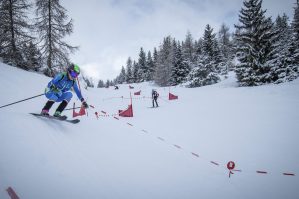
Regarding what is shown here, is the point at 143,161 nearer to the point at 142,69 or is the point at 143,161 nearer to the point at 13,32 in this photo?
the point at 13,32

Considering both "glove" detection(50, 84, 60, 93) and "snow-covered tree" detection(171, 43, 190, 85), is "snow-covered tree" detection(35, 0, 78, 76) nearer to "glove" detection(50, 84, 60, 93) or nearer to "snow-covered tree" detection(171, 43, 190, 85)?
"glove" detection(50, 84, 60, 93)

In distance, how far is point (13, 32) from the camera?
17.8 metres

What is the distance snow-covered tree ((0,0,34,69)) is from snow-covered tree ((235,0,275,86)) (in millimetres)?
24080

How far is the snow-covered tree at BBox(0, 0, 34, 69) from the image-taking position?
1720cm

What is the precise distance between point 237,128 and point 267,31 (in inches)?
673

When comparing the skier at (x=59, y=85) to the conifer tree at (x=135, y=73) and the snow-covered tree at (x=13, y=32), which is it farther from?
the conifer tree at (x=135, y=73)

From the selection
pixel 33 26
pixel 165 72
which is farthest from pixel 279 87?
pixel 165 72

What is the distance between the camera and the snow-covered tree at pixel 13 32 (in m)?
17.2

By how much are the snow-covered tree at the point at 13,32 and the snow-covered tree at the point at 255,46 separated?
24080mm

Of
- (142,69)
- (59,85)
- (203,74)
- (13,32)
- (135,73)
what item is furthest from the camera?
(135,73)

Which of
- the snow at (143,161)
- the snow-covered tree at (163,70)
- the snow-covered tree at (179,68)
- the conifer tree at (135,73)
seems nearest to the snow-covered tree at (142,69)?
the conifer tree at (135,73)

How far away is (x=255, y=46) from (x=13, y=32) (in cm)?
2649

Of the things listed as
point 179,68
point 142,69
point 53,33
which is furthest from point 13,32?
point 142,69

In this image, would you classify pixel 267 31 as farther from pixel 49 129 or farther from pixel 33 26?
pixel 33 26
